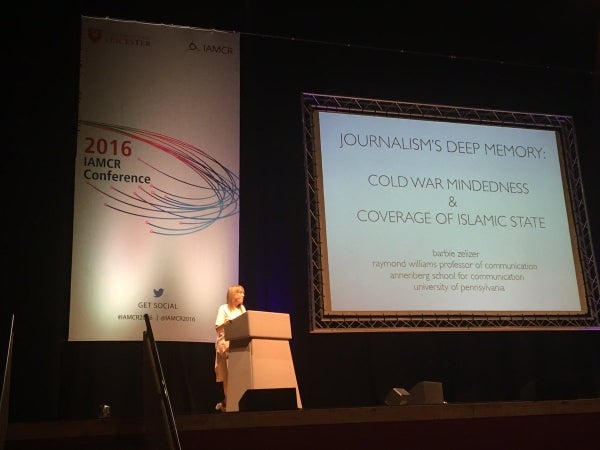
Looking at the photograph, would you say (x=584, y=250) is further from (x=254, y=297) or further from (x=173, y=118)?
(x=173, y=118)

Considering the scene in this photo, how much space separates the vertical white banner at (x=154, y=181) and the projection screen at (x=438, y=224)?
0.82 metres

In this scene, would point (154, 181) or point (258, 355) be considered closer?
point (258, 355)

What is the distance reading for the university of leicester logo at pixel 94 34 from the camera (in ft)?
19.0

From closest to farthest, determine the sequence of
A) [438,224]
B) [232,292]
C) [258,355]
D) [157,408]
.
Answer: [157,408] → [258,355] → [232,292] → [438,224]

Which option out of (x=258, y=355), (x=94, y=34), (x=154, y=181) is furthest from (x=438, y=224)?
(x=94, y=34)

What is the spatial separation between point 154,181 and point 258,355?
2129 mm

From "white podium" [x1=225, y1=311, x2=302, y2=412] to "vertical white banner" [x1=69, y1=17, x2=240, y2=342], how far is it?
4.16 ft

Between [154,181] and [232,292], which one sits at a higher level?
[154,181]

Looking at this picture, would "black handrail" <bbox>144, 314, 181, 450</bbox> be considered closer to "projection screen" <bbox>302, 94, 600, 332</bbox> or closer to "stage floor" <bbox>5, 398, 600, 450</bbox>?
"stage floor" <bbox>5, 398, 600, 450</bbox>

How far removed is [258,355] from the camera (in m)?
4.20

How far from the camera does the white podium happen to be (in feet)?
13.6

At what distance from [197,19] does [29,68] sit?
58.6 inches

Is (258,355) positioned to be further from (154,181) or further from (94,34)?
(94,34)

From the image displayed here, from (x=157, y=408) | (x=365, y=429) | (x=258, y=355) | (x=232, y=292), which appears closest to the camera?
(x=157, y=408)
